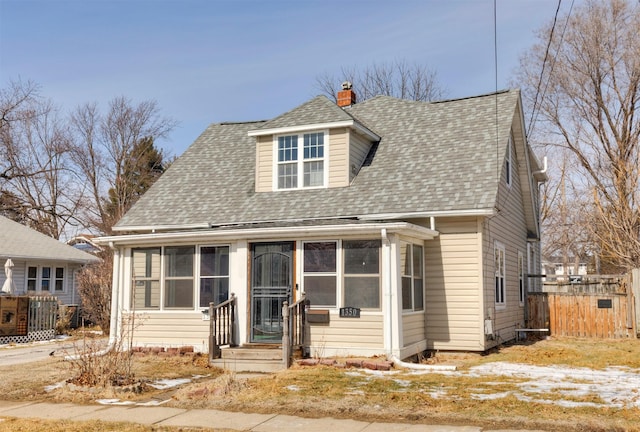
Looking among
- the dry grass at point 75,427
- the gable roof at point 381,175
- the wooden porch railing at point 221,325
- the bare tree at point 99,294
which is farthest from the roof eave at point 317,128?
the dry grass at point 75,427

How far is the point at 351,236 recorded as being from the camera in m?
13.0

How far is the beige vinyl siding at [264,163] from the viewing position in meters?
16.5

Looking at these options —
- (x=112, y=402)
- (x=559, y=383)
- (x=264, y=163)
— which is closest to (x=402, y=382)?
(x=559, y=383)

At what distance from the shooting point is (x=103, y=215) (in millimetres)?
38656

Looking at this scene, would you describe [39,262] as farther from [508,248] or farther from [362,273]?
[508,248]

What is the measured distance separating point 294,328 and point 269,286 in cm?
134

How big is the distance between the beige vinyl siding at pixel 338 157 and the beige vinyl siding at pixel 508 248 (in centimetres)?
367

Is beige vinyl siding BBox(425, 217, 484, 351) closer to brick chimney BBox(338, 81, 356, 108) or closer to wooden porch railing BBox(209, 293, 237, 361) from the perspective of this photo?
wooden porch railing BBox(209, 293, 237, 361)

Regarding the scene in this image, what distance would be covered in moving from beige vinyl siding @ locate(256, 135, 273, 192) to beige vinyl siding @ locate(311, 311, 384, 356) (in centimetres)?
474

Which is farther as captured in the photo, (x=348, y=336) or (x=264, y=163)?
(x=264, y=163)

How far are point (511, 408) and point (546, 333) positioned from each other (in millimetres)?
11322

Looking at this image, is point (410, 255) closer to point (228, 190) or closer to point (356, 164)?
point (356, 164)

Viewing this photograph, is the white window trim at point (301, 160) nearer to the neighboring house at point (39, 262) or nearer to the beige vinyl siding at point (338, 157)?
the beige vinyl siding at point (338, 157)

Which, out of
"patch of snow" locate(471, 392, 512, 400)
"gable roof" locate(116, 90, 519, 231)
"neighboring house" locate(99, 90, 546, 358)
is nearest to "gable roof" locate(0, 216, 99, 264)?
"gable roof" locate(116, 90, 519, 231)
